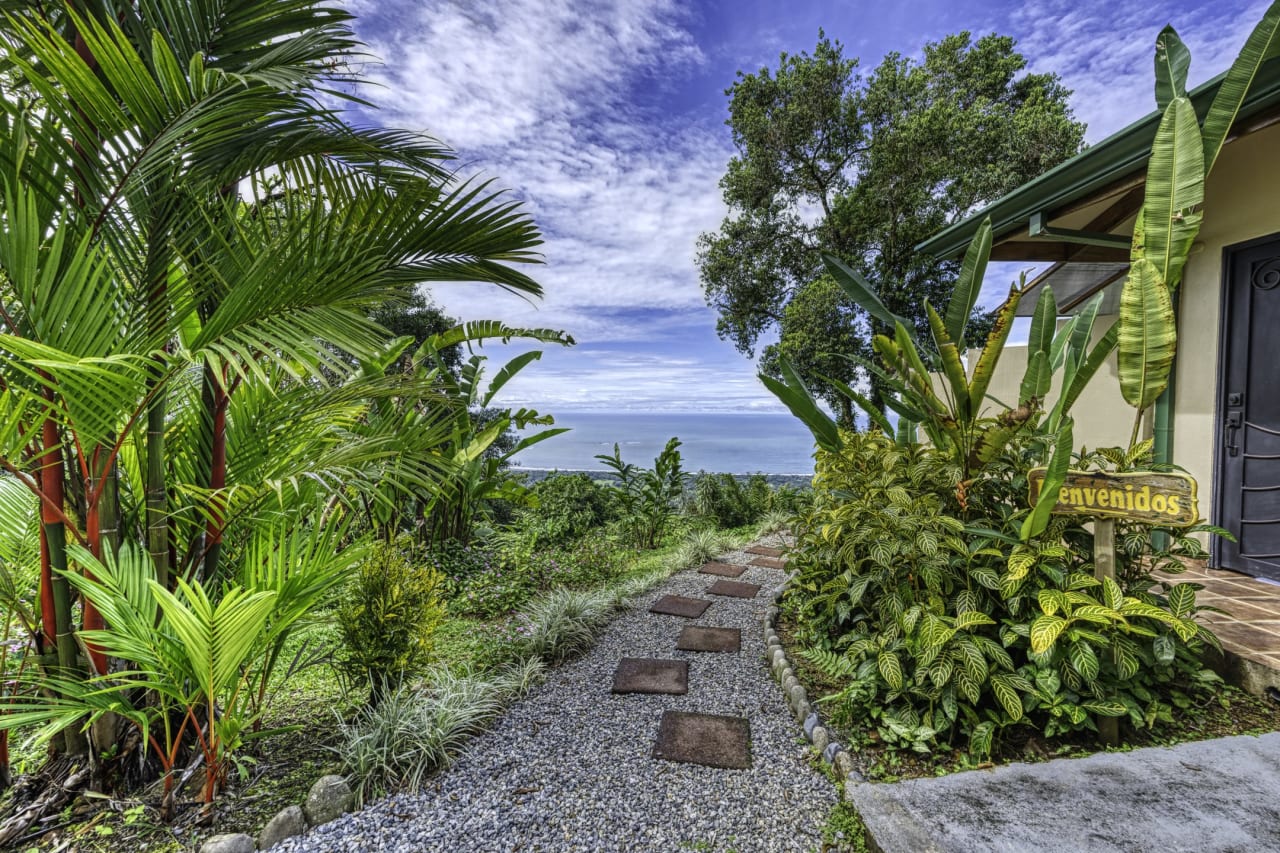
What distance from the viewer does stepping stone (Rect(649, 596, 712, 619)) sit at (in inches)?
144

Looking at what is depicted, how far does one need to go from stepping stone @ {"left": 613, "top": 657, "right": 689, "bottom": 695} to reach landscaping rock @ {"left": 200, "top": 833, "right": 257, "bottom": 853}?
1.47 metres

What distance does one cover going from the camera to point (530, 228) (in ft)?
6.95

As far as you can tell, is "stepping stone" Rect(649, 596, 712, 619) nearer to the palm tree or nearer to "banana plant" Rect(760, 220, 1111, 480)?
"banana plant" Rect(760, 220, 1111, 480)

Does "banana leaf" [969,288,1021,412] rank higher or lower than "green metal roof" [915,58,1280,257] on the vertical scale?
lower

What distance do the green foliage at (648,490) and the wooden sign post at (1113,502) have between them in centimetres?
454

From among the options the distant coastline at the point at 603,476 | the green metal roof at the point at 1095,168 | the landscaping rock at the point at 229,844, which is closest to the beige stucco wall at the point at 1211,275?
the green metal roof at the point at 1095,168

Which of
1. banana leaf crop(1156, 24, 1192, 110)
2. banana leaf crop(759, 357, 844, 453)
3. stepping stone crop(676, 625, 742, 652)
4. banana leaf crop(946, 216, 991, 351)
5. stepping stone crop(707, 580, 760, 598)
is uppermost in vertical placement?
banana leaf crop(1156, 24, 1192, 110)

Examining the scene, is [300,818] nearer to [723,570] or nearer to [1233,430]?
[723,570]

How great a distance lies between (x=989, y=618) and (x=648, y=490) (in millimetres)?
4560

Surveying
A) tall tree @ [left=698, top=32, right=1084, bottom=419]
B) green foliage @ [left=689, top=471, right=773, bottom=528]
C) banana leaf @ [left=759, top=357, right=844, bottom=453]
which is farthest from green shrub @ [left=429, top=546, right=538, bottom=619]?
tall tree @ [left=698, top=32, right=1084, bottom=419]

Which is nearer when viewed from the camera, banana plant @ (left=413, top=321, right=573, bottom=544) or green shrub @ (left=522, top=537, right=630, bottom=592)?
banana plant @ (left=413, top=321, right=573, bottom=544)

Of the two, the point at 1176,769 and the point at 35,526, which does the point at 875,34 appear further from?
the point at 35,526

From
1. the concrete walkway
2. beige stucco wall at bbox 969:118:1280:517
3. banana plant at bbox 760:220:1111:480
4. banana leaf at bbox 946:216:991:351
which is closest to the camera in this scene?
the concrete walkway

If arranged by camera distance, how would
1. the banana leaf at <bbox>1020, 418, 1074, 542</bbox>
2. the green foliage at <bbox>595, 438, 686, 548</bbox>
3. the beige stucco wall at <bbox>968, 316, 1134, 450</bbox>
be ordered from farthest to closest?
the green foliage at <bbox>595, 438, 686, 548</bbox>
the beige stucco wall at <bbox>968, 316, 1134, 450</bbox>
the banana leaf at <bbox>1020, 418, 1074, 542</bbox>
